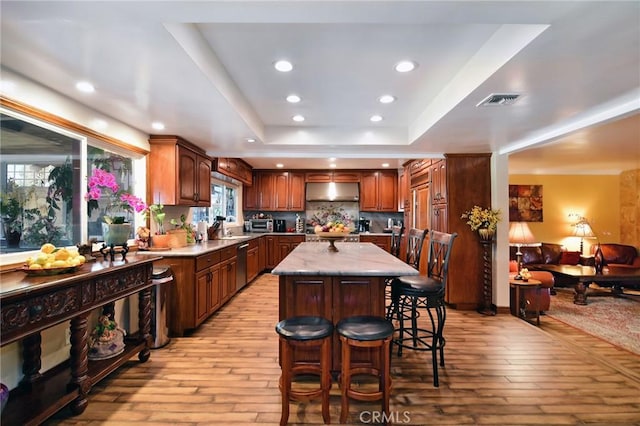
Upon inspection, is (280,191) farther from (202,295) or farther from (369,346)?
(369,346)

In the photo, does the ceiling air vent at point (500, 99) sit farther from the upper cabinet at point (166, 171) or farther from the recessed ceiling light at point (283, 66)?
the upper cabinet at point (166, 171)

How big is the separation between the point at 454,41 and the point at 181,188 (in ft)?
10.5

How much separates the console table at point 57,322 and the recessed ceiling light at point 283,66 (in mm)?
1937

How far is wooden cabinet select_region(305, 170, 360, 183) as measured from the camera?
7.00 m

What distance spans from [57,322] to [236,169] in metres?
4.26

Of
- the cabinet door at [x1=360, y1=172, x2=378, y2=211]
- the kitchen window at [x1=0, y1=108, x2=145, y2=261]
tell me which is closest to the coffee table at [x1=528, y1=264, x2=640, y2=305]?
the cabinet door at [x1=360, y1=172, x2=378, y2=211]

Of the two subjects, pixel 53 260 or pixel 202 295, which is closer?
pixel 53 260

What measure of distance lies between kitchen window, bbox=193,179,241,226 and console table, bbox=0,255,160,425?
8.88ft

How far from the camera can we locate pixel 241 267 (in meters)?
4.95

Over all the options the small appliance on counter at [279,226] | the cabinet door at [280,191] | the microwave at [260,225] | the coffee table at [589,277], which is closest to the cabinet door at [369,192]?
the cabinet door at [280,191]

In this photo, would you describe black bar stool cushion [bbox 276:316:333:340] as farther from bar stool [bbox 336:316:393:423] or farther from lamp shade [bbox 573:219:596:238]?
lamp shade [bbox 573:219:596:238]

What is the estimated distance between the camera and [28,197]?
7.40ft

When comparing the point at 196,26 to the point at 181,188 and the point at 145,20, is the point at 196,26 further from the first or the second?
the point at 181,188

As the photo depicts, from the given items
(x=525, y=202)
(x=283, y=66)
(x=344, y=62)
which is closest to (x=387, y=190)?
(x=525, y=202)
